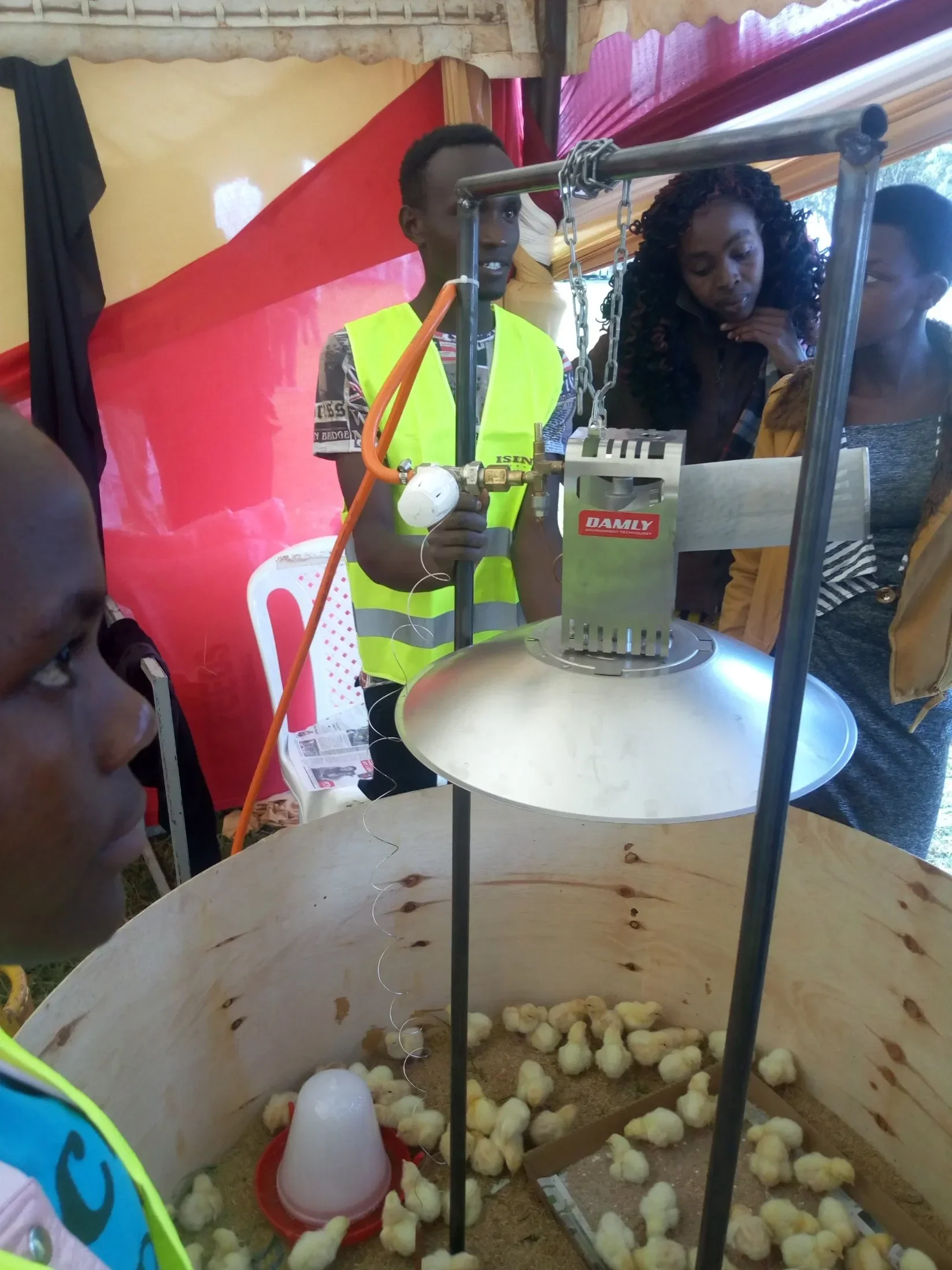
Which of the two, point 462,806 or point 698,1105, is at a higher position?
point 462,806

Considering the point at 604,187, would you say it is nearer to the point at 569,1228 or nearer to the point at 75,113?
the point at 569,1228

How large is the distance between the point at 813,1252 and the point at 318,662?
5.21 feet

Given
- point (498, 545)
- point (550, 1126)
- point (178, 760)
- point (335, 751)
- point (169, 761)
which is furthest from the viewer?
point (335, 751)

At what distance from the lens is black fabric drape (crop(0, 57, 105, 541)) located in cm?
169

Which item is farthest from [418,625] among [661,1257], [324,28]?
[324,28]

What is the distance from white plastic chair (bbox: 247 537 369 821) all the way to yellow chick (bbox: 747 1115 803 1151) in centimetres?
102

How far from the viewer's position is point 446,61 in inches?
72.5

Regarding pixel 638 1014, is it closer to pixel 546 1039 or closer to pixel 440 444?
pixel 546 1039

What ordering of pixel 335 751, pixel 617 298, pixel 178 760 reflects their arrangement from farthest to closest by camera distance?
pixel 335 751
pixel 178 760
pixel 617 298

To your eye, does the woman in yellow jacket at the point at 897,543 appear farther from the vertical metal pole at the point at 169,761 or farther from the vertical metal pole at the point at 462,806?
the vertical metal pole at the point at 169,761

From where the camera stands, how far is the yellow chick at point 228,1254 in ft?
3.39

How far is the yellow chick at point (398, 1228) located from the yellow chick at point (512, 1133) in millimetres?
144

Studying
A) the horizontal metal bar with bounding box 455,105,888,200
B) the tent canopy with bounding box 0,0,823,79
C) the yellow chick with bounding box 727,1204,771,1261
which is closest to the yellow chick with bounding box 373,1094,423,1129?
the yellow chick with bounding box 727,1204,771,1261

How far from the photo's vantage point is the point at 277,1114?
1.25 m
